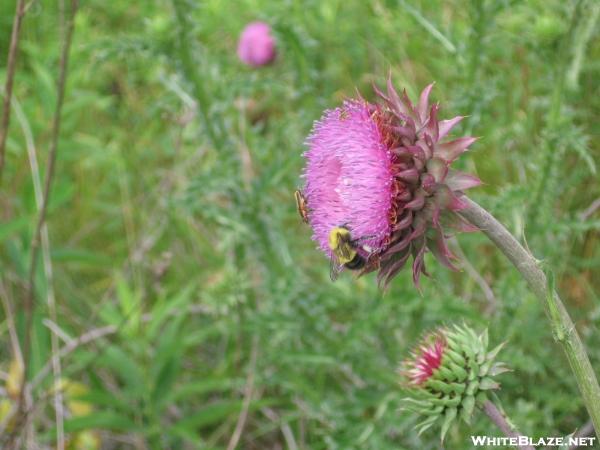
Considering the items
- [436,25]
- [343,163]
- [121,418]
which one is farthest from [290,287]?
[343,163]

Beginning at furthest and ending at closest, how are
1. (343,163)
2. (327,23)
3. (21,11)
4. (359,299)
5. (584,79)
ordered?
1. (327,23)
2. (584,79)
3. (359,299)
4. (21,11)
5. (343,163)

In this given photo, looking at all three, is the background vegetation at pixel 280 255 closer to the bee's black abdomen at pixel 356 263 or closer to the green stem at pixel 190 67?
the green stem at pixel 190 67

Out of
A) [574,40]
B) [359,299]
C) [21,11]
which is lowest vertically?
[359,299]

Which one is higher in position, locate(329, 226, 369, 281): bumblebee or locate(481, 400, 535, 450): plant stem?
locate(329, 226, 369, 281): bumblebee

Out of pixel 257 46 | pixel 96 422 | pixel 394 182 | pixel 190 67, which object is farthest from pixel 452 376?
pixel 257 46

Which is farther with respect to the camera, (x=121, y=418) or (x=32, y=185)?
(x=32, y=185)

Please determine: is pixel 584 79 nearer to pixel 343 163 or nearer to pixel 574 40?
pixel 574 40

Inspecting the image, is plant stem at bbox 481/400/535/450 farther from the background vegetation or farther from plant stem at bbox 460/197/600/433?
the background vegetation

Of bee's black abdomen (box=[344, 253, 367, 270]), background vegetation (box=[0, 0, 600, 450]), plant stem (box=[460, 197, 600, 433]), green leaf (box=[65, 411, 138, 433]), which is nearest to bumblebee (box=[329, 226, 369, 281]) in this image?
bee's black abdomen (box=[344, 253, 367, 270])
